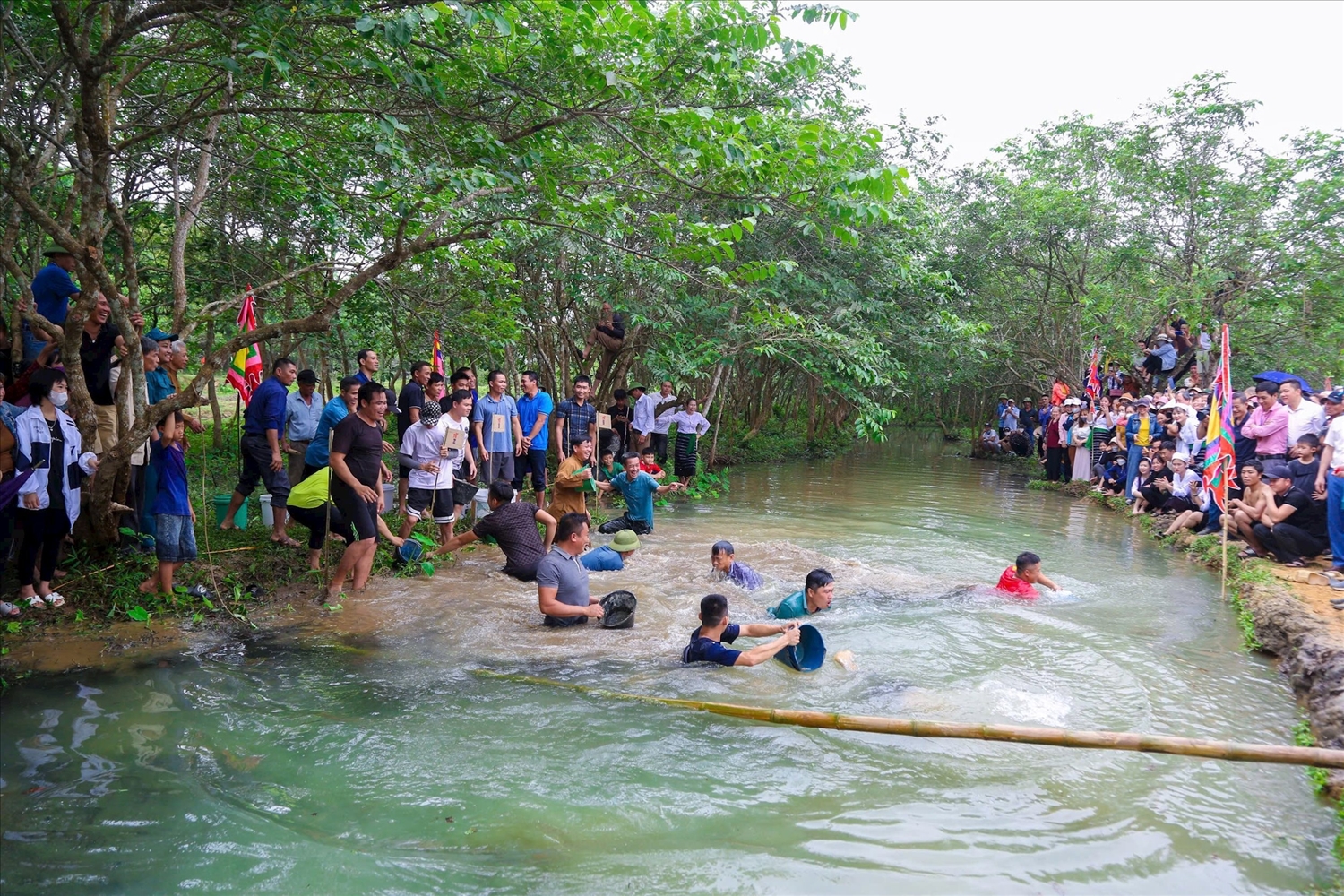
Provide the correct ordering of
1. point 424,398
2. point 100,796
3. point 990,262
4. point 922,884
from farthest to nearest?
point 990,262
point 424,398
point 100,796
point 922,884

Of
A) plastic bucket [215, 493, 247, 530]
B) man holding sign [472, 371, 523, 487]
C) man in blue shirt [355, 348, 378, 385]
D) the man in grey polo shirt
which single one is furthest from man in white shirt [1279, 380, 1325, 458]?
plastic bucket [215, 493, 247, 530]

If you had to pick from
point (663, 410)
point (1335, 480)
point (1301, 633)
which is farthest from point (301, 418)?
point (1335, 480)

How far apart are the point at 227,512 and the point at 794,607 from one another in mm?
6194

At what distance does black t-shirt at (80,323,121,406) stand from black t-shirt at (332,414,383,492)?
2.31 m

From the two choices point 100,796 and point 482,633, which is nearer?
point 100,796

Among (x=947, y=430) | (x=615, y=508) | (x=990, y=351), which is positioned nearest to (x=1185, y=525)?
(x=615, y=508)

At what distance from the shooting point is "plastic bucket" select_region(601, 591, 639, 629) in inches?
289

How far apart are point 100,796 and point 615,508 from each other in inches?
375

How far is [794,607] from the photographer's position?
7.72 metres

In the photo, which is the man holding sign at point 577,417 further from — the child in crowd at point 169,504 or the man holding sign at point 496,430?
the child in crowd at point 169,504

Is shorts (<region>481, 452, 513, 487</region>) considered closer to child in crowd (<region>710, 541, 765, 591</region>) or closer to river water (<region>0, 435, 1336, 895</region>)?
river water (<region>0, 435, 1336, 895</region>)

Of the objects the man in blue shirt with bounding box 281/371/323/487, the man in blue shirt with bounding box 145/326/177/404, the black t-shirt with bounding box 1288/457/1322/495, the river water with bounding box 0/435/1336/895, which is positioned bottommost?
the river water with bounding box 0/435/1336/895

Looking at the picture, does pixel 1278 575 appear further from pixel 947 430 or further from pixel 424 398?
pixel 947 430

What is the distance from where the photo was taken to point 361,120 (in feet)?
26.1
